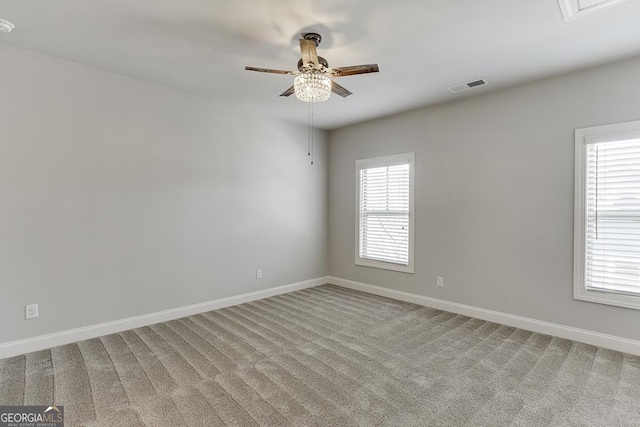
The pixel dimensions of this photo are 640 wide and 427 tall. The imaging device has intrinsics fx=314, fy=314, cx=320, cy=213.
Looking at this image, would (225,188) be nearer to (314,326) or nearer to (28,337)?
(314,326)

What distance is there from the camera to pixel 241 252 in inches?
175

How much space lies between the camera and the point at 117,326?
3.35 metres

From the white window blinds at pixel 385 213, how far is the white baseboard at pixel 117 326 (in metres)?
1.66

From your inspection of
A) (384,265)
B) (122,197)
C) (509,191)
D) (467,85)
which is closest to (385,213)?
(384,265)

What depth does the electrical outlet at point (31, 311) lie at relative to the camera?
287 centimetres

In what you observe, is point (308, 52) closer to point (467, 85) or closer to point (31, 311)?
point (467, 85)

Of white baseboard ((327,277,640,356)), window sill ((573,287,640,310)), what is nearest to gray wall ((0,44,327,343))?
white baseboard ((327,277,640,356))

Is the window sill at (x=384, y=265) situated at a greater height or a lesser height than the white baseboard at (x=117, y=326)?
greater

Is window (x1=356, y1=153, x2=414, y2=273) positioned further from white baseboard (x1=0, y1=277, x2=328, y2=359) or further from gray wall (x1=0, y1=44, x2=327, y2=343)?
white baseboard (x1=0, y1=277, x2=328, y2=359)

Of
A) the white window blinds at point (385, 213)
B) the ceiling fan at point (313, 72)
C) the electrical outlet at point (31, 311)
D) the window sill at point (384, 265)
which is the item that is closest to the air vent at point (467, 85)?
the white window blinds at point (385, 213)

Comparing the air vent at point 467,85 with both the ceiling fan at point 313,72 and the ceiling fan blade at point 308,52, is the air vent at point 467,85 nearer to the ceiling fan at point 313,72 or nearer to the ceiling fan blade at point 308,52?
the ceiling fan at point 313,72

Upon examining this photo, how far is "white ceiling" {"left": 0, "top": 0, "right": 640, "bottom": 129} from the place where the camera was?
2242mm

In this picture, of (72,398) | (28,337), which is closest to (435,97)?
(72,398)

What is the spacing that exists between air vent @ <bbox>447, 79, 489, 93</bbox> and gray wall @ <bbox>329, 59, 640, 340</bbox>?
337 mm
